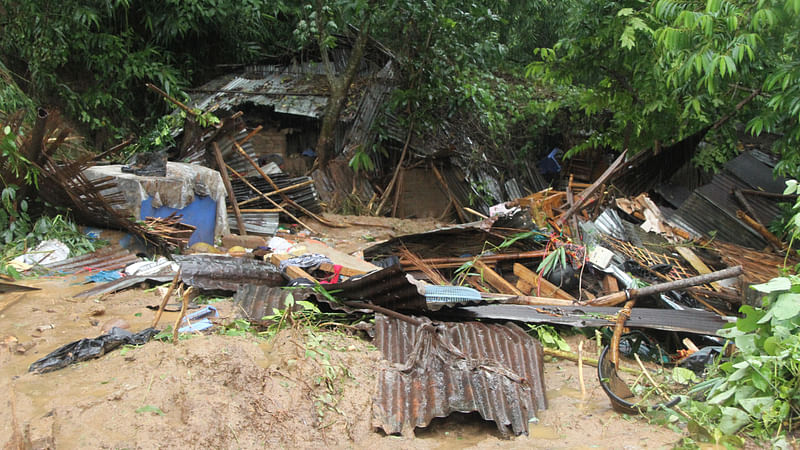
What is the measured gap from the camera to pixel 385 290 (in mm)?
4320

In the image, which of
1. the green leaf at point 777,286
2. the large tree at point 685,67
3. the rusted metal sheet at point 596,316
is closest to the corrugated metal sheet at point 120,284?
the rusted metal sheet at point 596,316

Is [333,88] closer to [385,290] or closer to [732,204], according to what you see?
[732,204]

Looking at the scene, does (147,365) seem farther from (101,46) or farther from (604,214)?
(101,46)

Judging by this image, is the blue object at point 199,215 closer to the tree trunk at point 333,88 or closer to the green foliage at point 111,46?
the tree trunk at point 333,88

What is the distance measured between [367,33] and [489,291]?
644cm

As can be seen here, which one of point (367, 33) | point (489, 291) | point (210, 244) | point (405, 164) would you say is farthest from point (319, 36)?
point (489, 291)

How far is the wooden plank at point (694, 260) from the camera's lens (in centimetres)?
588

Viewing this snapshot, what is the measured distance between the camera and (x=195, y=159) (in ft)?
28.4

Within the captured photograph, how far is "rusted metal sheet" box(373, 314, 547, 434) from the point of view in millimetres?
3227

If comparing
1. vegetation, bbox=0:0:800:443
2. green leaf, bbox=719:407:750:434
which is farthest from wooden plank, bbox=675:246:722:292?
green leaf, bbox=719:407:750:434

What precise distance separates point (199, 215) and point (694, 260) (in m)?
5.98

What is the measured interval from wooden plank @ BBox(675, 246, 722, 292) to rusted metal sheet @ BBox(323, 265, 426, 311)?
3379 millimetres

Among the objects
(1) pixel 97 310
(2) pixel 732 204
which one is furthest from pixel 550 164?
(1) pixel 97 310

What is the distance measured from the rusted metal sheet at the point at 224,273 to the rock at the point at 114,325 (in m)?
0.72
